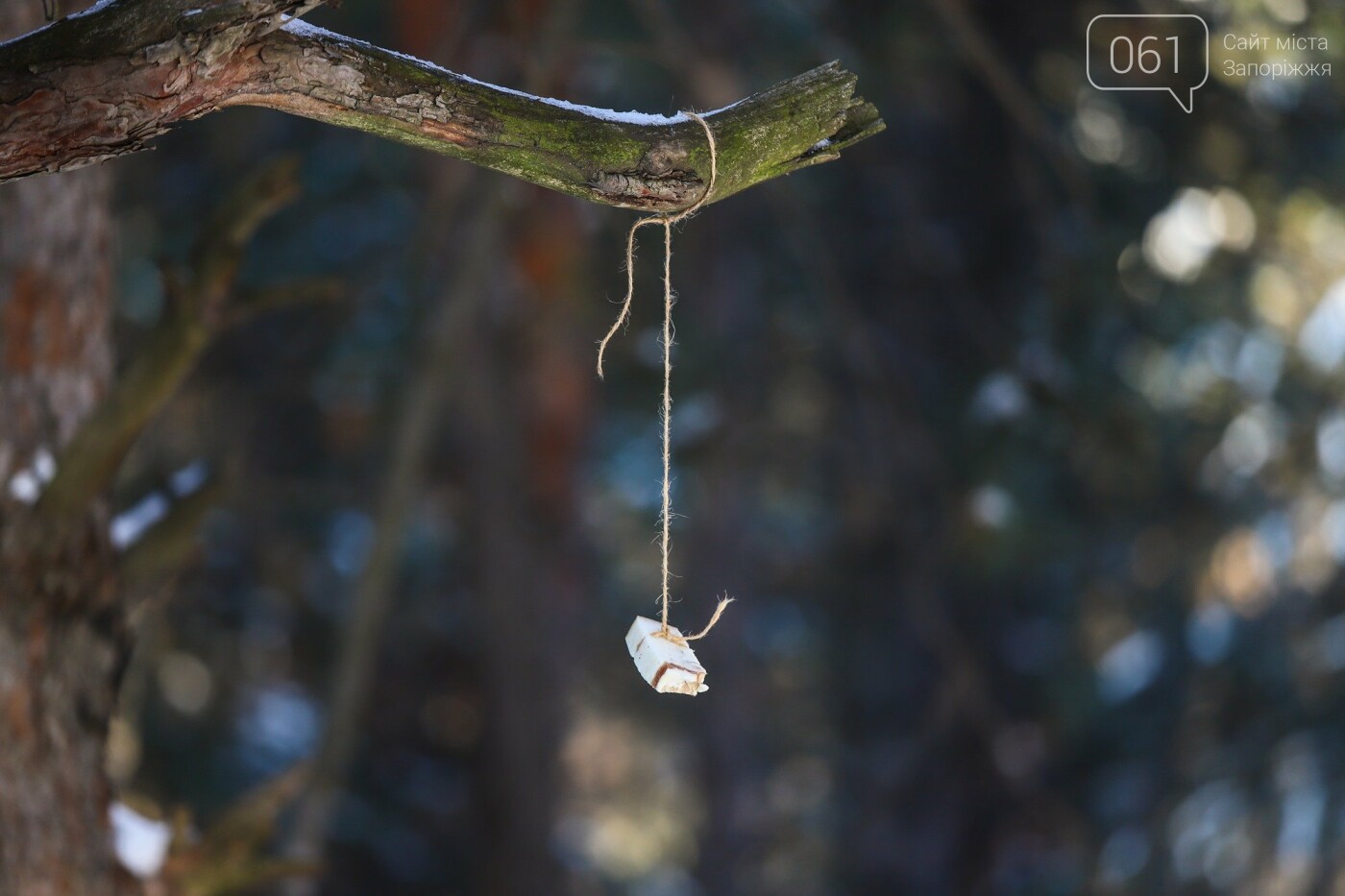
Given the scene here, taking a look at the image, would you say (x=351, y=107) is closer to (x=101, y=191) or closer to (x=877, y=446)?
(x=101, y=191)

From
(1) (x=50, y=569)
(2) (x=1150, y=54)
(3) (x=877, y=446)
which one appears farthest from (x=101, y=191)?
(3) (x=877, y=446)

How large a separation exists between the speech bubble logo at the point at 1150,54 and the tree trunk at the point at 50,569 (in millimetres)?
3693

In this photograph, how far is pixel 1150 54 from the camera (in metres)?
4.79

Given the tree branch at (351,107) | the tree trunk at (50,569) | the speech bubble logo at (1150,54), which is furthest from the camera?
the speech bubble logo at (1150,54)

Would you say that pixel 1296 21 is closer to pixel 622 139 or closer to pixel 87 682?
pixel 622 139

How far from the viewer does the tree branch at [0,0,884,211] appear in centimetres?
121

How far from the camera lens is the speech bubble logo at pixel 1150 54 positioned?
15.1 feet

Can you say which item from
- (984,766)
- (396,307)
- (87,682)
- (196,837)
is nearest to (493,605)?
(396,307)

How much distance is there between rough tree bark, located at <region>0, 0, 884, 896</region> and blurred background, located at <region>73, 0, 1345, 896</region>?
5.13 ft

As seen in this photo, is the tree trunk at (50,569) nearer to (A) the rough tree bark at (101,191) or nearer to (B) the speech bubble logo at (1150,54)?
(A) the rough tree bark at (101,191)

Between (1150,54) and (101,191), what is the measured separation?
4056mm

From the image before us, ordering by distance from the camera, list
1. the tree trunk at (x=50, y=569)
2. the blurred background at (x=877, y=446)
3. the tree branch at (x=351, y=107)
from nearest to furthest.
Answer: the tree branch at (x=351, y=107), the tree trunk at (x=50, y=569), the blurred background at (x=877, y=446)

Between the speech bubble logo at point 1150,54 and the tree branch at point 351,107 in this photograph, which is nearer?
the tree branch at point 351,107

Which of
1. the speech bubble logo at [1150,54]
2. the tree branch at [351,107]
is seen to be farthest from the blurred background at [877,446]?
the tree branch at [351,107]
